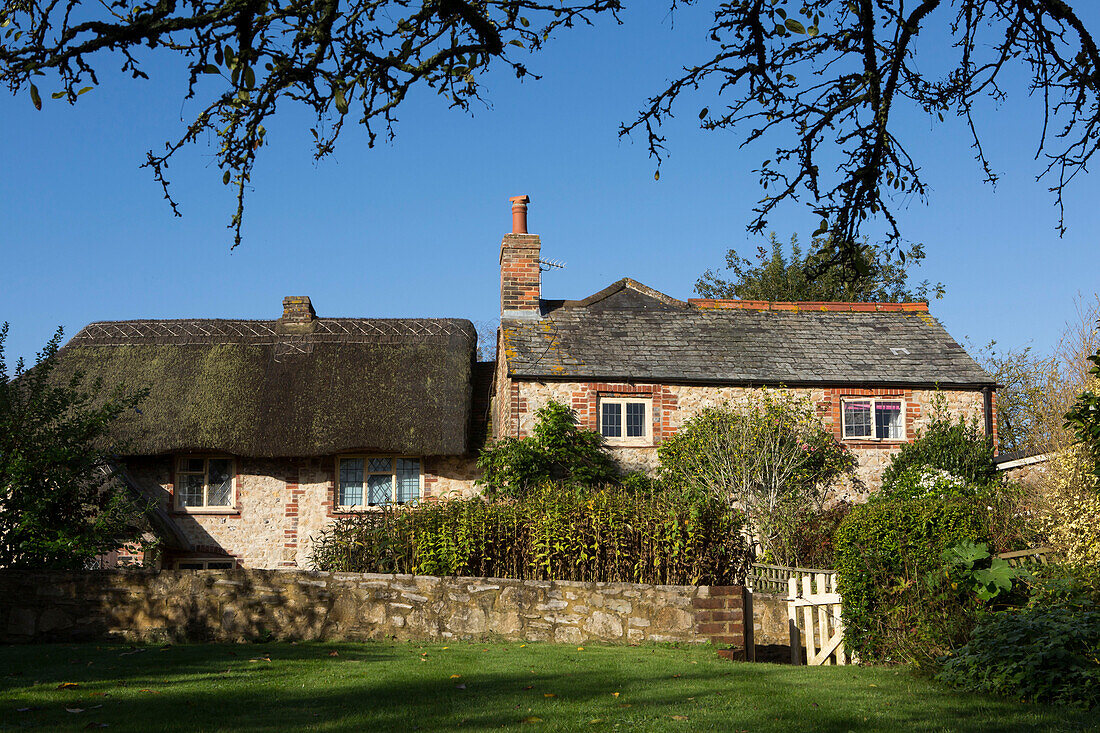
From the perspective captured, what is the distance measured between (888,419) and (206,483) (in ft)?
47.0

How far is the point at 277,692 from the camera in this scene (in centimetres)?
733

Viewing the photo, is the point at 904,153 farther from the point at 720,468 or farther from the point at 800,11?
the point at 720,468

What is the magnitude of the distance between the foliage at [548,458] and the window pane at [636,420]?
0.74 meters

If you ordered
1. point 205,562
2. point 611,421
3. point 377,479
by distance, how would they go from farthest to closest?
1. point 377,479
2. point 205,562
3. point 611,421

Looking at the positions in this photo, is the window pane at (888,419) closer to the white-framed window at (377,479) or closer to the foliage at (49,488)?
the white-framed window at (377,479)

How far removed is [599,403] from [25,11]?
15.2 meters

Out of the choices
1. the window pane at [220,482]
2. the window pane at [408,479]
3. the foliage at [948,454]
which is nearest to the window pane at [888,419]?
the foliage at [948,454]

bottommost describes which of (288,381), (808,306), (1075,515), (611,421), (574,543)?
(574,543)

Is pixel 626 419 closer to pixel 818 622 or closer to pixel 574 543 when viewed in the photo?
pixel 574 543

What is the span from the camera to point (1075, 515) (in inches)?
389

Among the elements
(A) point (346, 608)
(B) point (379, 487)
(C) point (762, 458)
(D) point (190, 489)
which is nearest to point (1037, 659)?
(A) point (346, 608)

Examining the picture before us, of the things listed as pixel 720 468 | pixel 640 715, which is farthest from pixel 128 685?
pixel 720 468

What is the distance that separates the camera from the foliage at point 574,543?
1150 cm

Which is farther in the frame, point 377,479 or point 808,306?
point 808,306
